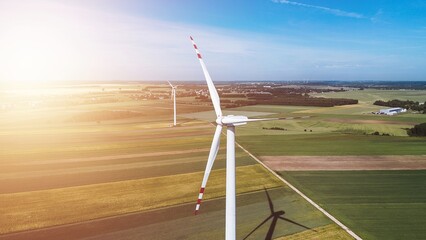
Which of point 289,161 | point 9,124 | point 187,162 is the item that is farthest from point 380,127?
point 9,124

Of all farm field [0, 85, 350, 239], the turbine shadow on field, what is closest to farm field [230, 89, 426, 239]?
the turbine shadow on field

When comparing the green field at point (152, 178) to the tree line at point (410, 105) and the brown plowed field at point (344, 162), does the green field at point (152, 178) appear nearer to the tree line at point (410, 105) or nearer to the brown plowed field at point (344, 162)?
the brown plowed field at point (344, 162)

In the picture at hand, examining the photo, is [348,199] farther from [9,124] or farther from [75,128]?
[9,124]

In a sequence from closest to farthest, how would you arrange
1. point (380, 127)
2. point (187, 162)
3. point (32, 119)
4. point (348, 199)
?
point (348, 199), point (187, 162), point (380, 127), point (32, 119)

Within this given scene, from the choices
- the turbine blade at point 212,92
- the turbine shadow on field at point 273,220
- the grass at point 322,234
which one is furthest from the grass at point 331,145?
the turbine blade at point 212,92

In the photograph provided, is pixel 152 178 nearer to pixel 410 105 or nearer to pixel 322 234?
pixel 322 234

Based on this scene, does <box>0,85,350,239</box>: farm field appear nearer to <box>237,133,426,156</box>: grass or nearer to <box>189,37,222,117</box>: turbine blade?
<box>237,133,426,156</box>: grass
